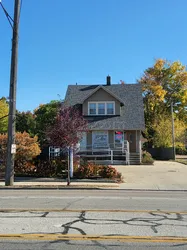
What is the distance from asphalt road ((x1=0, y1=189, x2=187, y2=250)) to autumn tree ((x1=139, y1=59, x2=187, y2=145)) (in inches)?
1512

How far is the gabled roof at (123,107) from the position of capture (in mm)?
31844

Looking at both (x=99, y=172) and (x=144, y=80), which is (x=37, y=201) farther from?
(x=144, y=80)

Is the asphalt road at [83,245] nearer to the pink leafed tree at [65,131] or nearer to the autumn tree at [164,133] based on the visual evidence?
the pink leafed tree at [65,131]

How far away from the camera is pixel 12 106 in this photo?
54.5ft

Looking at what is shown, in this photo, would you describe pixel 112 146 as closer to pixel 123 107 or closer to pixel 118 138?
pixel 118 138

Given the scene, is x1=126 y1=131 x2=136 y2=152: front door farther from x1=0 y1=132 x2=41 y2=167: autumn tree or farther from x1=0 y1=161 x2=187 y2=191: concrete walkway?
x1=0 y1=132 x2=41 y2=167: autumn tree

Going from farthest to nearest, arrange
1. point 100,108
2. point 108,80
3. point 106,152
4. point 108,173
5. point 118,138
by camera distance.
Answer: point 108,80 → point 100,108 → point 118,138 → point 106,152 → point 108,173

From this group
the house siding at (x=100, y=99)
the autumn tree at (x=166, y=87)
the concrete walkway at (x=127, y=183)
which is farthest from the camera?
the autumn tree at (x=166, y=87)

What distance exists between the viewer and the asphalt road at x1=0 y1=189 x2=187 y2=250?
229 inches

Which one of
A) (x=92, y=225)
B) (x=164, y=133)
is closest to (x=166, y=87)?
(x=164, y=133)

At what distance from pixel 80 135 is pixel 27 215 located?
33.2 ft

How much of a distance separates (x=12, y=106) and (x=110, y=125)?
53.5 feet

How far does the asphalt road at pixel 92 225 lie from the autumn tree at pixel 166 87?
38.4 meters

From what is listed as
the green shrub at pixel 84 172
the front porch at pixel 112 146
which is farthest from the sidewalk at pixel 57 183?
the front porch at pixel 112 146
